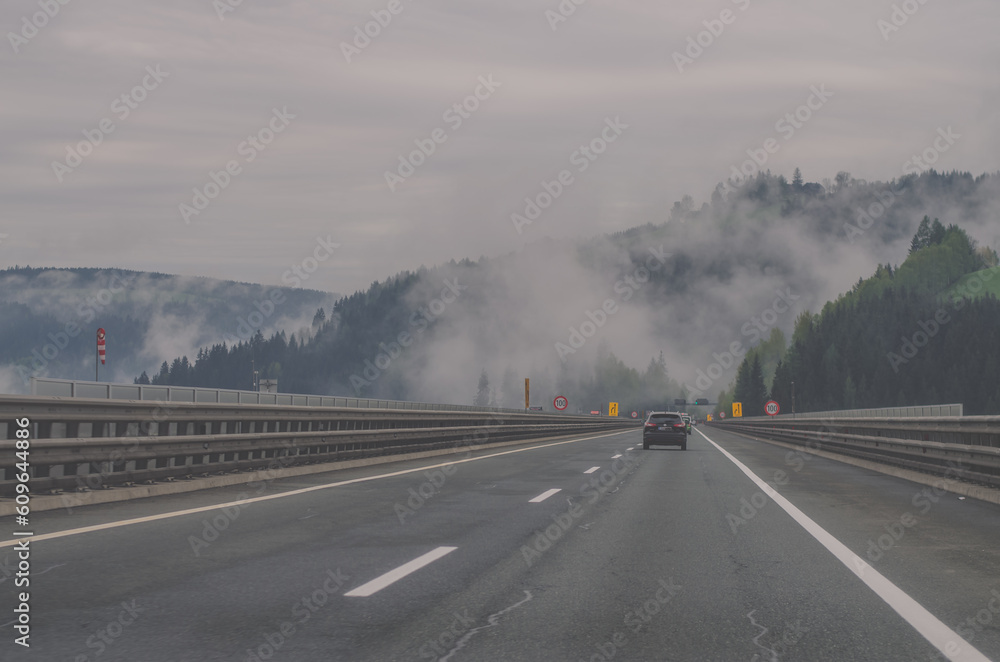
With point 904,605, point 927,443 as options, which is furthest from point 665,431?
point 904,605

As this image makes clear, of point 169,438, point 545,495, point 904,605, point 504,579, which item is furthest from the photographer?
point 545,495

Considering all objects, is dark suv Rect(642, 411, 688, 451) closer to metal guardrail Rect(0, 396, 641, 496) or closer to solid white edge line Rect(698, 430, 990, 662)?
metal guardrail Rect(0, 396, 641, 496)

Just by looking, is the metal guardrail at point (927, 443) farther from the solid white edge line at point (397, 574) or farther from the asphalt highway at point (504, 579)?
the solid white edge line at point (397, 574)

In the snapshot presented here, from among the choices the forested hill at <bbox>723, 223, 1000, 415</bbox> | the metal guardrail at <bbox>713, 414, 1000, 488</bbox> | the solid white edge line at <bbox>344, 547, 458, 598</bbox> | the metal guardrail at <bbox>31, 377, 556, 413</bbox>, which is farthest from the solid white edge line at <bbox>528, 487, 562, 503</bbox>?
the forested hill at <bbox>723, 223, 1000, 415</bbox>

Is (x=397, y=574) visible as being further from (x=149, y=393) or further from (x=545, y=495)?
(x=149, y=393)

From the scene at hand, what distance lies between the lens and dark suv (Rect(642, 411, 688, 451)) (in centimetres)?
3394

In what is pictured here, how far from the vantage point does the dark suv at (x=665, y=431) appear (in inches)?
1336

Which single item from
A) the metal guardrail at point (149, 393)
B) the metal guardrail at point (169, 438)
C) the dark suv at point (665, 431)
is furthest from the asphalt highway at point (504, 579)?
the dark suv at point (665, 431)

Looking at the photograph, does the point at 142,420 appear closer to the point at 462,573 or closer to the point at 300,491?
the point at 300,491

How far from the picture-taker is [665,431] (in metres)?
34.2

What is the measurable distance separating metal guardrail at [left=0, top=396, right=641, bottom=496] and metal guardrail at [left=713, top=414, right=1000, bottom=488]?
10541mm

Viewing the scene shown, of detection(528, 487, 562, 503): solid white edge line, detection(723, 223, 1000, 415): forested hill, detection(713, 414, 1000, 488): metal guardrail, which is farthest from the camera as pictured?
detection(723, 223, 1000, 415): forested hill

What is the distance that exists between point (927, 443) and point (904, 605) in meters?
11.4

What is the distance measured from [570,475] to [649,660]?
1279cm
